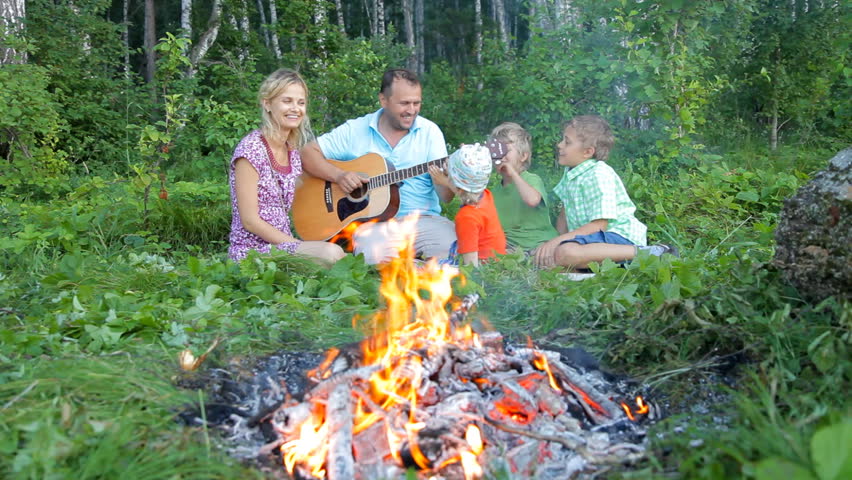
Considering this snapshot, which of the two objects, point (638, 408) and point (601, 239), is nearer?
point (638, 408)

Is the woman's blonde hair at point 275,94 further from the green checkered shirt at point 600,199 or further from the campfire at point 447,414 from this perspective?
the campfire at point 447,414

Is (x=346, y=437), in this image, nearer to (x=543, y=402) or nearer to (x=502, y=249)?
(x=543, y=402)

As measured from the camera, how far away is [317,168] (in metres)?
5.66

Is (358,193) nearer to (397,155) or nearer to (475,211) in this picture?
(397,155)

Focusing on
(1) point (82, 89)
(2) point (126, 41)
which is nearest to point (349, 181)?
(1) point (82, 89)

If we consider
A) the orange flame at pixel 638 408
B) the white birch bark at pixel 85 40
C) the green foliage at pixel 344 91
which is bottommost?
the orange flame at pixel 638 408

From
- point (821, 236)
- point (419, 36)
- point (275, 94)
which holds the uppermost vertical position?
point (419, 36)

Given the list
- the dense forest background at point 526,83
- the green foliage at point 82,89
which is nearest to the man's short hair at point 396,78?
the dense forest background at point 526,83

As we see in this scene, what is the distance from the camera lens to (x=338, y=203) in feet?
18.4

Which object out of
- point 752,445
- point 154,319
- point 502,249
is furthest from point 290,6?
point 752,445

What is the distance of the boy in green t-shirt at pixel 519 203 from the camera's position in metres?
5.29

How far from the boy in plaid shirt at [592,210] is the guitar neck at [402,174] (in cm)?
100

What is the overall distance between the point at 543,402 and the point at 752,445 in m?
0.72

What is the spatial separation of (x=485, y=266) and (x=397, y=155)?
1.69m
